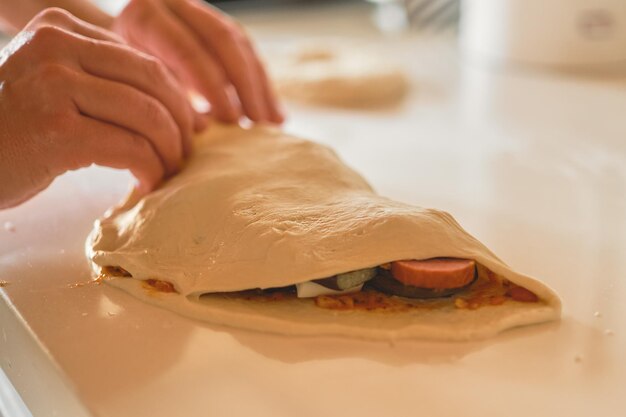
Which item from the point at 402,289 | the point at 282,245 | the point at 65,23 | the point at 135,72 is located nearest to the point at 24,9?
the point at 65,23

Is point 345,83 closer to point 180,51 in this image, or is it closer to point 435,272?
point 180,51

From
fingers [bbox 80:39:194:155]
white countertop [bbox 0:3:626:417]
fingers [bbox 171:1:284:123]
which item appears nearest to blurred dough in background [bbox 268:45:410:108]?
white countertop [bbox 0:3:626:417]

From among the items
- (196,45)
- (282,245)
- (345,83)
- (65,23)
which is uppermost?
(65,23)

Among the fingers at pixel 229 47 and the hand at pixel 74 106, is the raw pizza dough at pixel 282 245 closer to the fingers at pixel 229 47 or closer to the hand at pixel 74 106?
the hand at pixel 74 106

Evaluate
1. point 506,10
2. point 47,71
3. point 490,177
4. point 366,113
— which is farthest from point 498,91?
point 47,71

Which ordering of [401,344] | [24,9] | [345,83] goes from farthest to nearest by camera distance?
[345,83]
[24,9]
[401,344]

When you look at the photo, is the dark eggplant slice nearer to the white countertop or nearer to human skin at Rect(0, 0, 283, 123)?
the white countertop

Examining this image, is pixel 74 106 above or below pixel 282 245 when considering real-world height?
above
